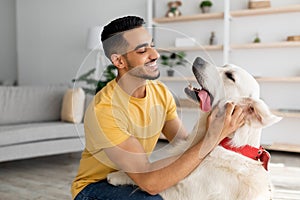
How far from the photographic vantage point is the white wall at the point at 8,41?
7.18 m

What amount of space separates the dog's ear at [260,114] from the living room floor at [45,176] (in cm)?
144

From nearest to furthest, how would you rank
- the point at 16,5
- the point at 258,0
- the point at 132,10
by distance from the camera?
the point at 258,0 → the point at 132,10 → the point at 16,5

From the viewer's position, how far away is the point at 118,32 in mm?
1246

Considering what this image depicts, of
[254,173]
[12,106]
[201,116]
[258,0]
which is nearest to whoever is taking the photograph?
[254,173]

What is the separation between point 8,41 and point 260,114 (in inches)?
270

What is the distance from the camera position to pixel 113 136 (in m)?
1.30

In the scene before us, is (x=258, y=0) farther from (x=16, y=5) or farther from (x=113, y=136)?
(x=16, y=5)

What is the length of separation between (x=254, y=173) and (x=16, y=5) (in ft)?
22.2

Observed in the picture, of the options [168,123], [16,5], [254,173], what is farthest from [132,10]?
[254,173]

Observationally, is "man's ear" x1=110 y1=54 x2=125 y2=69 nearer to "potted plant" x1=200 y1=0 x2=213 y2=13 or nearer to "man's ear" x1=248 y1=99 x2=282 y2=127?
"man's ear" x1=248 y1=99 x2=282 y2=127

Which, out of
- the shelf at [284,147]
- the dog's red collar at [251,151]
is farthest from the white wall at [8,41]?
the dog's red collar at [251,151]

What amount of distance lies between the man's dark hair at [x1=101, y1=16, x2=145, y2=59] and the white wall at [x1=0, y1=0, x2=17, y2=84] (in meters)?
6.40

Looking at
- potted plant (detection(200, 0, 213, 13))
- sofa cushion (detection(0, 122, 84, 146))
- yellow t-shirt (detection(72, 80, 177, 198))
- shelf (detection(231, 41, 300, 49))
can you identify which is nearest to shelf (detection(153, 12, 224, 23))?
potted plant (detection(200, 0, 213, 13))

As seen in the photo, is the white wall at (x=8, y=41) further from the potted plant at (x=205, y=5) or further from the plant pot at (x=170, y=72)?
the plant pot at (x=170, y=72)
